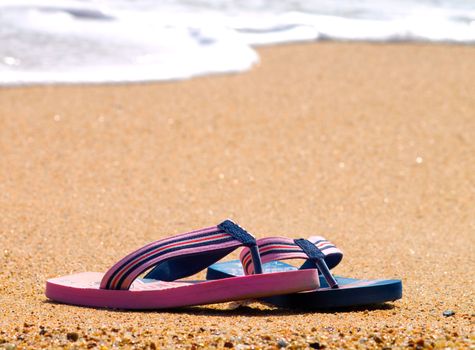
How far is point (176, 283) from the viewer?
315 centimetres

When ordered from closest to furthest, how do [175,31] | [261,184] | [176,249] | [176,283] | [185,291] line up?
[185,291] < [176,249] < [176,283] < [261,184] < [175,31]

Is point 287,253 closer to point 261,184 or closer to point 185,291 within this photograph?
point 185,291

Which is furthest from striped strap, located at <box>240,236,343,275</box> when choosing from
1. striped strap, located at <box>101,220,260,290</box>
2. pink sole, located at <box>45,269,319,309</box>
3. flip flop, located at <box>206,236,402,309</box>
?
pink sole, located at <box>45,269,319,309</box>

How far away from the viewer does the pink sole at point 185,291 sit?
2801 mm

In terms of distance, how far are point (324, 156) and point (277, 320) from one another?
2998mm

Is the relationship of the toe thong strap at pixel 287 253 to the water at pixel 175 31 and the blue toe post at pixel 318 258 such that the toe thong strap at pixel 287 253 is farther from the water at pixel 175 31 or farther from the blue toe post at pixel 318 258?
the water at pixel 175 31

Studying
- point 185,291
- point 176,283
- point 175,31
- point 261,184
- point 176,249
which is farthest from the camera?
point 175,31

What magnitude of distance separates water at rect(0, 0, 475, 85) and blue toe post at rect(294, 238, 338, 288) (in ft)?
13.4

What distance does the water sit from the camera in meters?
7.30

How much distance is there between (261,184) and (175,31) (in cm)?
379

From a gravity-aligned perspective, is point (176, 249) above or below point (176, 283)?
above

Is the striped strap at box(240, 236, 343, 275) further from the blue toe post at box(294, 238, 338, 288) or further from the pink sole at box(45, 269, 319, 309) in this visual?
the pink sole at box(45, 269, 319, 309)

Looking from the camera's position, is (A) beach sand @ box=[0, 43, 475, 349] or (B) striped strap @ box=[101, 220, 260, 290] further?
(B) striped strap @ box=[101, 220, 260, 290]

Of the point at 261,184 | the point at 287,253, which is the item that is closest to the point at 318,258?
the point at 287,253
